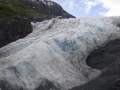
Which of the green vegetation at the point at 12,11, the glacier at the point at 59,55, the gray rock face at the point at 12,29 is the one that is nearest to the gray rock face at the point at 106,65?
the glacier at the point at 59,55

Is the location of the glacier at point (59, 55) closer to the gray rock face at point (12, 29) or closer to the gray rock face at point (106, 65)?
the gray rock face at point (106, 65)

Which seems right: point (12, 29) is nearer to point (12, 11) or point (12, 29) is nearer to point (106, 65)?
point (106, 65)

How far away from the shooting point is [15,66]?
65.7 ft

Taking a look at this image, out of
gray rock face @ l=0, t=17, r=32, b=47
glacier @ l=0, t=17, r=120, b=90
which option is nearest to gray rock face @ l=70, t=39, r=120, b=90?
glacier @ l=0, t=17, r=120, b=90

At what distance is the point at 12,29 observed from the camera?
1166 inches

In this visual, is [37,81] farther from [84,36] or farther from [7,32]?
[7,32]

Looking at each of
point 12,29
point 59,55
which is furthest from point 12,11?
point 59,55

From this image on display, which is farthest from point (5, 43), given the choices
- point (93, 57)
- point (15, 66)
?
point (93, 57)

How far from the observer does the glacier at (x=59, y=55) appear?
1986cm

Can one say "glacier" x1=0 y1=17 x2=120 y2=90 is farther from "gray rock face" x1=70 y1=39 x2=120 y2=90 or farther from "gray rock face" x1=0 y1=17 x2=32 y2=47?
"gray rock face" x1=0 y1=17 x2=32 y2=47

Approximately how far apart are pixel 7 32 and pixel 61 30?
670 cm

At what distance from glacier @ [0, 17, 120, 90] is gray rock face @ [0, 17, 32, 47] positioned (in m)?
2.62

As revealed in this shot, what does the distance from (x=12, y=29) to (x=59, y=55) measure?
9.02 metres

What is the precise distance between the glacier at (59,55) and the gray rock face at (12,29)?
8.61ft
